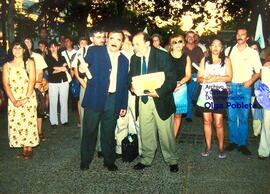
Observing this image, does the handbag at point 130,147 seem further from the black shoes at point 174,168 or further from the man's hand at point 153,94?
the man's hand at point 153,94

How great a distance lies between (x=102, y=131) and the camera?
6.33 m

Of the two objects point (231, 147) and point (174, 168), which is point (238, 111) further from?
point (174, 168)

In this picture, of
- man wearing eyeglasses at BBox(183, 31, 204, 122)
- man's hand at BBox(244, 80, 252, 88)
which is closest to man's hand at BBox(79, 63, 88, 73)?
man's hand at BBox(244, 80, 252, 88)

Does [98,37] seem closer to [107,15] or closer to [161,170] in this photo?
[161,170]

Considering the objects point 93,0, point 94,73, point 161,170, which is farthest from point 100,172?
point 93,0

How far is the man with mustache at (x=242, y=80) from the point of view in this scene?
7055 mm

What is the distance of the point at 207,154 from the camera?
23.3 ft

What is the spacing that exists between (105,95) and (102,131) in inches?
23.8

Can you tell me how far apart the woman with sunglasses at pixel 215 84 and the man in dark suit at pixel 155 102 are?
915 mm

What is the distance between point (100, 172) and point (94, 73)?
153cm

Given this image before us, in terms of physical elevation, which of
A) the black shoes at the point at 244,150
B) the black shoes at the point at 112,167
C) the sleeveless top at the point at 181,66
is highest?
the sleeveless top at the point at 181,66

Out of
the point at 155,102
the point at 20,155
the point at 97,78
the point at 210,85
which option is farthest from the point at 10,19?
the point at 155,102

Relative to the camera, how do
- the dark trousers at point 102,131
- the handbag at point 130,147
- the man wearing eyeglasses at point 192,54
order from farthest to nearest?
1. the man wearing eyeglasses at point 192,54
2. the handbag at point 130,147
3. the dark trousers at point 102,131

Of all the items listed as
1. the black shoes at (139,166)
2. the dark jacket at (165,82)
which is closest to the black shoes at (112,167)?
the black shoes at (139,166)
